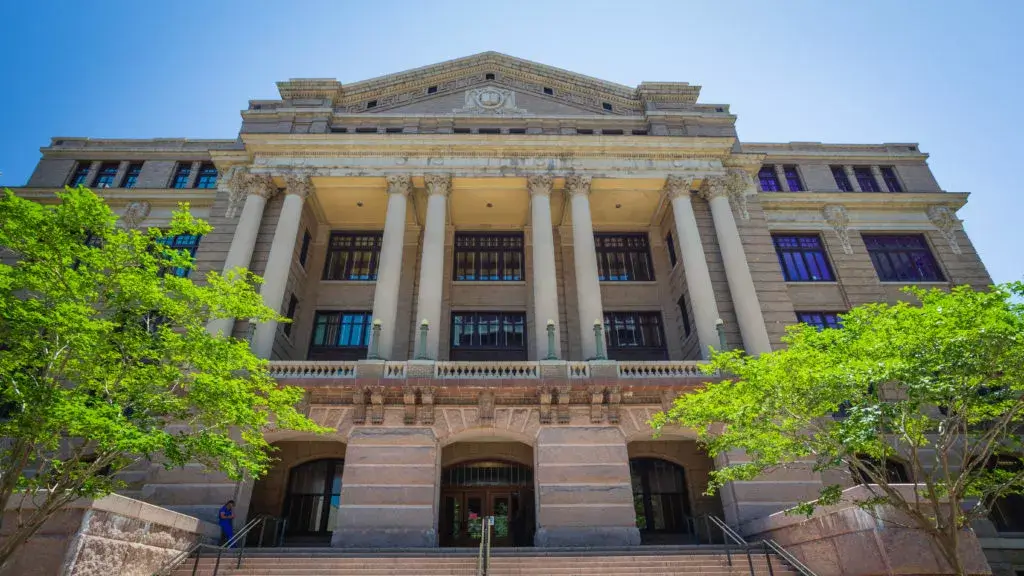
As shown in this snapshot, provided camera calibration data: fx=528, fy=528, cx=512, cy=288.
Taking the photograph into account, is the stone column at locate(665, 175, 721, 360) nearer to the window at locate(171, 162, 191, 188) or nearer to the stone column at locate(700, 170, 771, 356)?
the stone column at locate(700, 170, 771, 356)

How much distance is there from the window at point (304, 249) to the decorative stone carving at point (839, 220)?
88.6 ft

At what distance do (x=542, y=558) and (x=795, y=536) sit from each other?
6.53 metres

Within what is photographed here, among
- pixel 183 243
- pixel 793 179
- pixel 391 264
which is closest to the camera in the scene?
pixel 391 264

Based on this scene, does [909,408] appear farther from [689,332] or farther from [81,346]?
[81,346]

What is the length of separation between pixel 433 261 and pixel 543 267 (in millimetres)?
4672

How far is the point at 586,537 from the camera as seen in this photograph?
54.7ft

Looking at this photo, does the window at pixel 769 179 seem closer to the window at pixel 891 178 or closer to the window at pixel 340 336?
the window at pixel 891 178

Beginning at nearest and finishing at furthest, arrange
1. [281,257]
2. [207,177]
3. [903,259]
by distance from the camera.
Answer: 1. [281,257]
2. [903,259]
3. [207,177]

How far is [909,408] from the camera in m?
10.4

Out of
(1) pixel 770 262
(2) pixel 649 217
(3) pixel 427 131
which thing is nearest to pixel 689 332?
(1) pixel 770 262

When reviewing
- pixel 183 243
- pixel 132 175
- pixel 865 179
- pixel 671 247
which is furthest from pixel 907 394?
pixel 132 175

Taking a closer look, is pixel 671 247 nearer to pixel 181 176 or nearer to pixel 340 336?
pixel 340 336

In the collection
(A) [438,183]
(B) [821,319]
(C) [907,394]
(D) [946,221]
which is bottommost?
(C) [907,394]

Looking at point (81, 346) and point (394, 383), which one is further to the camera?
point (394, 383)
